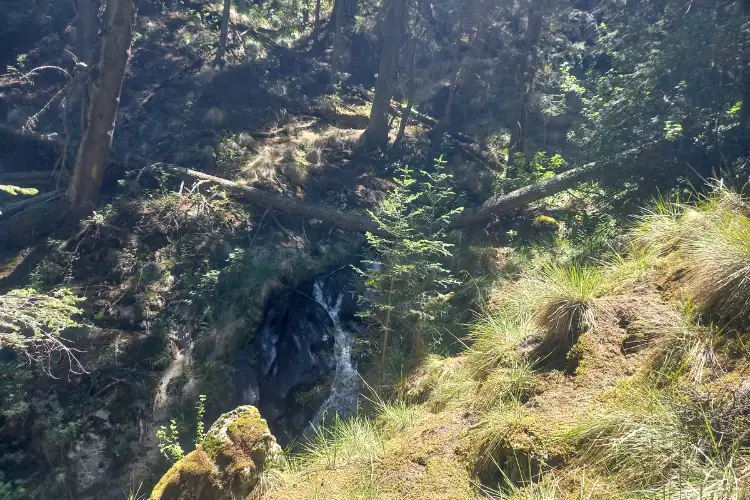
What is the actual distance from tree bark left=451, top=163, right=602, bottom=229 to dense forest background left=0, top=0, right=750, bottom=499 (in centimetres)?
6

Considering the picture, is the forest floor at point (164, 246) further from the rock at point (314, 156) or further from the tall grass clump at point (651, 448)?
the tall grass clump at point (651, 448)

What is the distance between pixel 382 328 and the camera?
771cm

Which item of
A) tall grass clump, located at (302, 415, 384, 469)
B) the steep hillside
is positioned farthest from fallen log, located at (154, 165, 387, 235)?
tall grass clump, located at (302, 415, 384, 469)

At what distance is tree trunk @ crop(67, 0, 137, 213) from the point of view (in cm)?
970

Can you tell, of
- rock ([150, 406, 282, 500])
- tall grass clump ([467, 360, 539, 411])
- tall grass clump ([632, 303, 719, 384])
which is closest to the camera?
tall grass clump ([632, 303, 719, 384])

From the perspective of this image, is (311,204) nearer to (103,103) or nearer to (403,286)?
(403,286)

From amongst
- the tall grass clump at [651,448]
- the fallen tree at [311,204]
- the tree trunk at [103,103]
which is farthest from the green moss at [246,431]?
the tree trunk at [103,103]

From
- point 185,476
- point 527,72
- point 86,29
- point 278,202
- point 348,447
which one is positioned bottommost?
point 185,476

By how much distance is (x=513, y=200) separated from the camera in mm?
10945

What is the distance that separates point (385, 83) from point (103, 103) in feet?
26.8

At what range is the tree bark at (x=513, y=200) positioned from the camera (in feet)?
34.5

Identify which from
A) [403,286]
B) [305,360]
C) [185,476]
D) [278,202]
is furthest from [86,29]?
[185,476]

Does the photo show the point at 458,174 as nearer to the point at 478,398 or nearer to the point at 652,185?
the point at 652,185

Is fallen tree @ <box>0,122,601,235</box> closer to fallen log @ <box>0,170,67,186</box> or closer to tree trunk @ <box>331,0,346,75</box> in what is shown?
fallen log @ <box>0,170,67,186</box>
